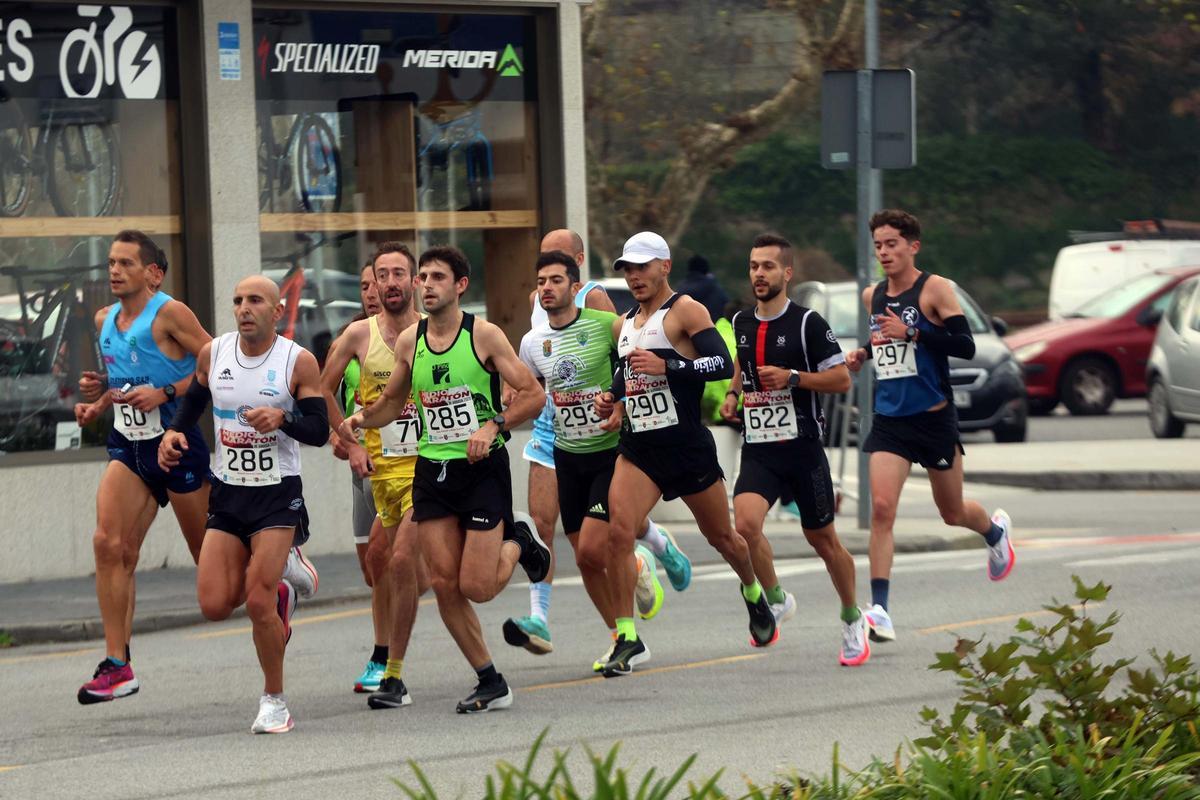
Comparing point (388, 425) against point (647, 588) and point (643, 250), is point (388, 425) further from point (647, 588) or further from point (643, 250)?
point (647, 588)

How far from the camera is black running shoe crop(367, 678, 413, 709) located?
921 centimetres

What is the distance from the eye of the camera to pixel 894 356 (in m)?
10.6

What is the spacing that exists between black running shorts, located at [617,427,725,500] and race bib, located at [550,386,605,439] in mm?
156

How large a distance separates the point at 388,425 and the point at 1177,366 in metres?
→ 14.6

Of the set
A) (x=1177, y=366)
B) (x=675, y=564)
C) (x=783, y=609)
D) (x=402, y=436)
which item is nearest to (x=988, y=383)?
(x=1177, y=366)

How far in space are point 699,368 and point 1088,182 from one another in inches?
1408

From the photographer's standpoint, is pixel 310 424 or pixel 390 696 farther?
pixel 390 696

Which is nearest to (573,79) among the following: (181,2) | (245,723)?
(181,2)

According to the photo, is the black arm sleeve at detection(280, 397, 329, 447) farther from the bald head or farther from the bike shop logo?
the bike shop logo

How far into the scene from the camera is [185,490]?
9.78 meters

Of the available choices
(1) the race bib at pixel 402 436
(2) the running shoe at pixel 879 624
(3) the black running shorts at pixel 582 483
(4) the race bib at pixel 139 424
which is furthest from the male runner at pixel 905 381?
(4) the race bib at pixel 139 424

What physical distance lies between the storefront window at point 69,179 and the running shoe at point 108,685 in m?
5.19

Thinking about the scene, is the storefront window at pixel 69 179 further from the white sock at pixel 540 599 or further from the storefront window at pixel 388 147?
the white sock at pixel 540 599

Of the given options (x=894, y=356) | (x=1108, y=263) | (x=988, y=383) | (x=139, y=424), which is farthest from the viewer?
(x=1108, y=263)
